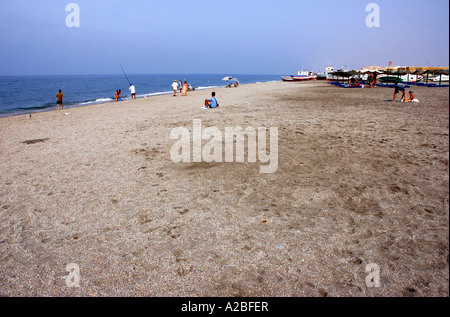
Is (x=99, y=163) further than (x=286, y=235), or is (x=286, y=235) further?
(x=99, y=163)

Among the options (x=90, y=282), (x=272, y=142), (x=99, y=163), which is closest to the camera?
(x=90, y=282)

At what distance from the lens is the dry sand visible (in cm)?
331

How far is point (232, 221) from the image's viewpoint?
4602 millimetres

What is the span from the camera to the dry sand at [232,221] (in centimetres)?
331

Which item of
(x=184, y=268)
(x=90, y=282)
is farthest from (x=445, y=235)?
(x=90, y=282)

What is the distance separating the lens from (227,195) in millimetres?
5566
